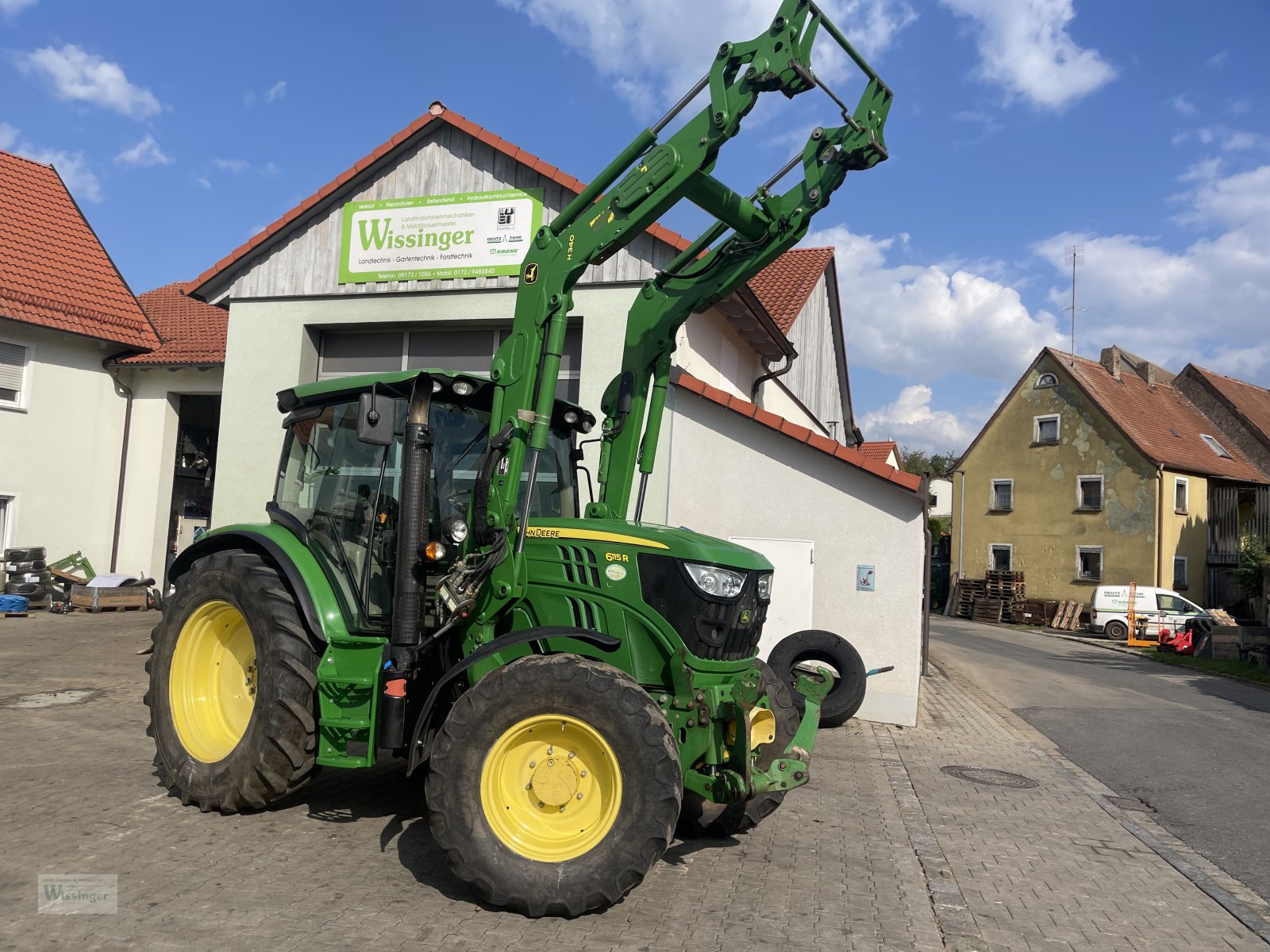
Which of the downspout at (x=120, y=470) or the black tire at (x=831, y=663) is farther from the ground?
the downspout at (x=120, y=470)

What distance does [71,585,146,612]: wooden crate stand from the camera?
15.5 meters

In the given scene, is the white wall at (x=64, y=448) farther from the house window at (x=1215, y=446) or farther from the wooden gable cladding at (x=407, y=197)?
the house window at (x=1215, y=446)

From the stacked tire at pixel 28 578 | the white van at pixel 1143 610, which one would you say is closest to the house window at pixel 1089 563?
the white van at pixel 1143 610

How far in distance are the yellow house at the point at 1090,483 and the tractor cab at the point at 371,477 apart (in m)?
28.6

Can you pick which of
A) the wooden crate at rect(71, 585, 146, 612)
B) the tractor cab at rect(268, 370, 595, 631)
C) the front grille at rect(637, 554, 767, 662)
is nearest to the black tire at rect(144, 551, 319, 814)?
the tractor cab at rect(268, 370, 595, 631)

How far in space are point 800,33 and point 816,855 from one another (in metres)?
4.34

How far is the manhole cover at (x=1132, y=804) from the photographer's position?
731cm

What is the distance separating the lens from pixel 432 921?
4.12 m

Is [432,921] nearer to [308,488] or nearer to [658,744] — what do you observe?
[658,744]

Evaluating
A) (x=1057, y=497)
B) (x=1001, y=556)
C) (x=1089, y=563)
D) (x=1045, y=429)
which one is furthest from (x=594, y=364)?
(x=1045, y=429)

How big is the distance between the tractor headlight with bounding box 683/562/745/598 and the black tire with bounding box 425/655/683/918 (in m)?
0.72

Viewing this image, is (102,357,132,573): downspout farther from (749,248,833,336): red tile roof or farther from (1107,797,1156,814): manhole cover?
(1107,797,1156,814): manhole cover

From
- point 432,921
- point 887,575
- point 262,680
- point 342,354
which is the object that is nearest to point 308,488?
point 262,680

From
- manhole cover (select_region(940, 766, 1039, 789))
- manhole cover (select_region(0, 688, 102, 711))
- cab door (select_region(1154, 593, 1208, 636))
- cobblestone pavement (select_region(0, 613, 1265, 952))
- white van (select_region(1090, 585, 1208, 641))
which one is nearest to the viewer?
cobblestone pavement (select_region(0, 613, 1265, 952))
